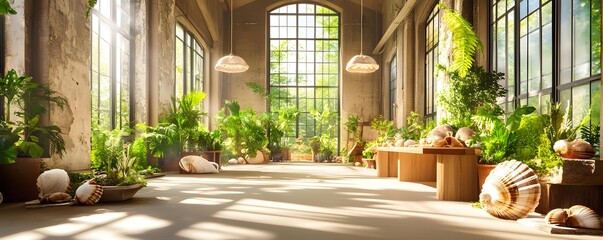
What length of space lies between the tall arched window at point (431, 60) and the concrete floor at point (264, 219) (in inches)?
260

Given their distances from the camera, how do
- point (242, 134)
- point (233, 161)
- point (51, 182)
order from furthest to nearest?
point (242, 134) < point (233, 161) < point (51, 182)

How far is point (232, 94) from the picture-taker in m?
18.7

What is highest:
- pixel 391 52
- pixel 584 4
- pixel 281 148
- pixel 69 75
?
pixel 391 52

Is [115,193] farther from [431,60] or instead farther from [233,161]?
[233,161]

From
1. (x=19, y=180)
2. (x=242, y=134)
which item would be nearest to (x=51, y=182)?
(x=19, y=180)

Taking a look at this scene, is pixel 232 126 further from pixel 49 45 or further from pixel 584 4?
pixel 584 4

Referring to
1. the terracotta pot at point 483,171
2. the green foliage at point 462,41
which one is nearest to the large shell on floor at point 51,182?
the terracotta pot at point 483,171

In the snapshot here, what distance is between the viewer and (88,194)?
178 inches

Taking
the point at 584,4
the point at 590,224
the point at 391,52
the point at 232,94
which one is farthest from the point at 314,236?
the point at 232,94

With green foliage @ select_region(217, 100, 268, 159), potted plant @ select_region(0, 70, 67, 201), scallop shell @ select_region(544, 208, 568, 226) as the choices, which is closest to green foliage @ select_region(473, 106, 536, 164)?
scallop shell @ select_region(544, 208, 568, 226)

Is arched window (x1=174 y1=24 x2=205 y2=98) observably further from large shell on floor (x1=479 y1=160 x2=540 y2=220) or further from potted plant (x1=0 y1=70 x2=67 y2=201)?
large shell on floor (x1=479 y1=160 x2=540 y2=220)

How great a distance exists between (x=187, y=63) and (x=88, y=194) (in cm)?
985

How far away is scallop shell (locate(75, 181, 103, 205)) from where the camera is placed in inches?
177

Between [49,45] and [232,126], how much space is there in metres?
9.28
